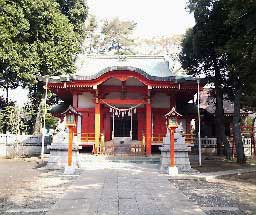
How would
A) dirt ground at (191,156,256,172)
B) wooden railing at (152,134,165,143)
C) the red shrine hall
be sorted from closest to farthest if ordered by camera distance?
dirt ground at (191,156,256,172), the red shrine hall, wooden railing at (152,134,165,143)

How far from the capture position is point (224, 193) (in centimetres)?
976

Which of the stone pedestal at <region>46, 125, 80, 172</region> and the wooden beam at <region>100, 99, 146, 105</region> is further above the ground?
the wooden beam at <region>100, 99, 146, 105</region>

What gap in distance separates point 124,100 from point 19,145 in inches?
342

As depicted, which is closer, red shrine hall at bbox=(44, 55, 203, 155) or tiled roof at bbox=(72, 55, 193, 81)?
red shrine hall at bbox=(44, 55, 203, 155)

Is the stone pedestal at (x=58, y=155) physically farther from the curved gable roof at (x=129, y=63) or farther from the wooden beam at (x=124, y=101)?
the curved gable roof at (x=129, y=63)

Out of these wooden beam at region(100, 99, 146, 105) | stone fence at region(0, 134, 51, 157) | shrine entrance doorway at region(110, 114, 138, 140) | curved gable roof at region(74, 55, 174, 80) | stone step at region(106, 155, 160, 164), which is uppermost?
curved gable roof at region(74, 55, 174, 80)

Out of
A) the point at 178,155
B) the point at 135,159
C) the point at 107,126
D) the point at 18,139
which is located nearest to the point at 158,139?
the point at 135,159

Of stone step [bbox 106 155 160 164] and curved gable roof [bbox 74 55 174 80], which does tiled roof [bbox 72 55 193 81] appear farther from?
stone step [bbox 106 155 160 164]

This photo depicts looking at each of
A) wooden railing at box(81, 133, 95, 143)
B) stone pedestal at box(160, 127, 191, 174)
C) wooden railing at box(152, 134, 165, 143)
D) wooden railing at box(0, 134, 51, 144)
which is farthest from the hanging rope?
wooden railing at box(0, 134, 51, 144)

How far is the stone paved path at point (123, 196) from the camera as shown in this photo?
7426 mm

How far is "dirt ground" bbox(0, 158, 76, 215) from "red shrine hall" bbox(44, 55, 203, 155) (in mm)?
6268

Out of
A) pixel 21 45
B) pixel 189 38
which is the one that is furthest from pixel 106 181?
pixel 21 45

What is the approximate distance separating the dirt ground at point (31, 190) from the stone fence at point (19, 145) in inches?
369

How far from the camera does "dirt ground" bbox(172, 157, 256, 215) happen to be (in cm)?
777
